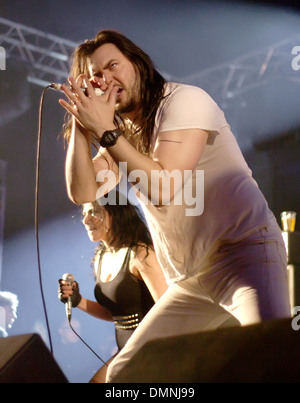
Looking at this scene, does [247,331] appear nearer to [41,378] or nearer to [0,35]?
[41,378]

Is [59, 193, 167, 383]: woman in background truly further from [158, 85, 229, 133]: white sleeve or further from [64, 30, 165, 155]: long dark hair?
[158, 85, 229, 133]: white sleeve

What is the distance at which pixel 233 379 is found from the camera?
998 mm

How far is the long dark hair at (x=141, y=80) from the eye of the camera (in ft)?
5.04

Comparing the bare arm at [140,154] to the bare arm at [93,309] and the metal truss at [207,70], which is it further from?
the metal truss at [207,70]

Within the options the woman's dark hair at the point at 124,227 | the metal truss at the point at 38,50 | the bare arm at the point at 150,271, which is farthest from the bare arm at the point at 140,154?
the metal truss at the point at 38,50

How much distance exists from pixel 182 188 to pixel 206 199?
0.08m

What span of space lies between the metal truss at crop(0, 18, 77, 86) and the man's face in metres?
2.20

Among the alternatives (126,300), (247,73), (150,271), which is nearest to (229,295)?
(150,271)

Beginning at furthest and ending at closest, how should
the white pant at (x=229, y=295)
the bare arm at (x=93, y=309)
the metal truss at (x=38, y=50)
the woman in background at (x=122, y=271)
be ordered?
the metal truss at (x=38, y=50)
the bare arm at (x=93, y=309)
the woman in background at (x=122, y=271)
the white pant at (x=229, y=295)

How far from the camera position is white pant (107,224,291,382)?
1251 mm

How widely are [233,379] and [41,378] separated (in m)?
0.39

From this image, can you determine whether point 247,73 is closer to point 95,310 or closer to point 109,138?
point 95,310

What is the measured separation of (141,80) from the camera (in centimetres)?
157

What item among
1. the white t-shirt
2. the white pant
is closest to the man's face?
the white t-shirt
